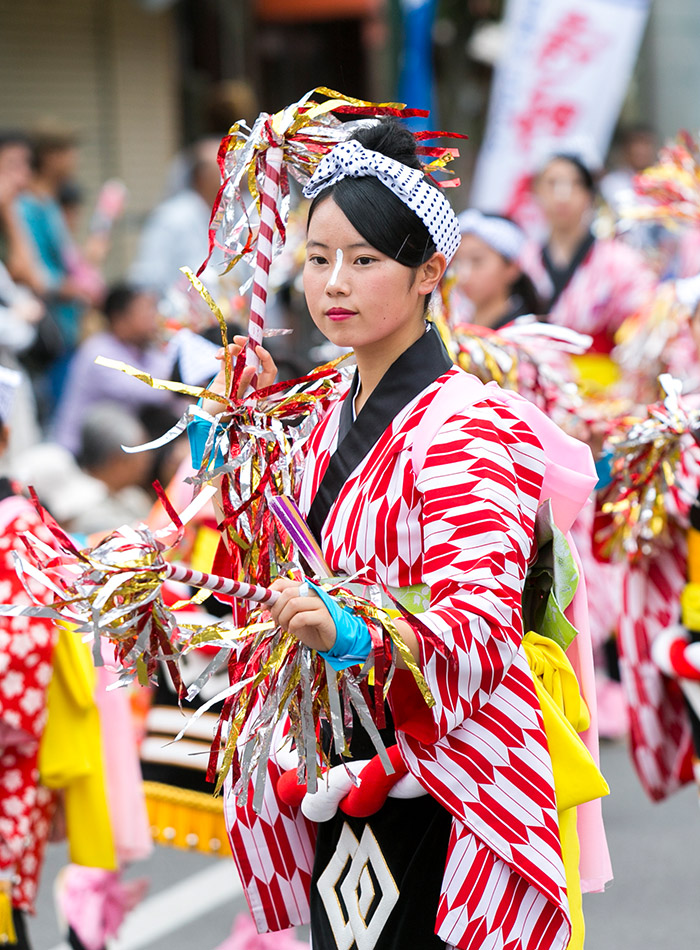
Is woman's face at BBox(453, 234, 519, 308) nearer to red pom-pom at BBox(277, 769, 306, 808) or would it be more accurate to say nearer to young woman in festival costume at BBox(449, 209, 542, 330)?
young woman in festival costume at BBox(449, 209, 542, 330)

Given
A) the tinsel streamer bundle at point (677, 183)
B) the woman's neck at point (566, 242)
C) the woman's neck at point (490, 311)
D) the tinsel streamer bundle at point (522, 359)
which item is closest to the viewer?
the tinsel streamer bundle at point (522, 359)

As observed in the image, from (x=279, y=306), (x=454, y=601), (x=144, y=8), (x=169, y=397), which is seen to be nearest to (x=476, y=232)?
(x=279, y=306)

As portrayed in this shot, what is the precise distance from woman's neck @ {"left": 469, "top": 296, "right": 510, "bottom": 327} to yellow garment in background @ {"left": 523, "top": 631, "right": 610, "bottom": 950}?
3.10 meters

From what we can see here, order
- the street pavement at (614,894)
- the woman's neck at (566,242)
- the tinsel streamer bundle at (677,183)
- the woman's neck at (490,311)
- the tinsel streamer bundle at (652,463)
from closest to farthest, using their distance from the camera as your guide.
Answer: the tinsel streamer bundle at (652,463) → the street pavement at (614,894) → the tinsel streamer bundle at (677,183) → the woman's neck at (490,311) → the woman's neck at (566,242)

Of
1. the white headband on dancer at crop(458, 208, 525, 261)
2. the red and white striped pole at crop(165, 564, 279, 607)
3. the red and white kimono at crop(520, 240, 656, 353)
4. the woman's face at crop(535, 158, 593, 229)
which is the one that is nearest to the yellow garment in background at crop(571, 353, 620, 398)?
the red and white kimono at crop(520, 240, 656, 353)

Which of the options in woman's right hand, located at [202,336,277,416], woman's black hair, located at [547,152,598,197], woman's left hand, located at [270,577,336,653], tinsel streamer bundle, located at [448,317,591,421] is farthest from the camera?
woman's black hair, located at [547,152,598,197]

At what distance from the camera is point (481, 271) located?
558cm

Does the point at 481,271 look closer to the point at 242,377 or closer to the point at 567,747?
the point at 242,377

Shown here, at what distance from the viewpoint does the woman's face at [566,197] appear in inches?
304

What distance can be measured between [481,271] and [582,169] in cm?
253

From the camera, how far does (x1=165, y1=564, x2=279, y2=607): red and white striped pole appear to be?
2.07m

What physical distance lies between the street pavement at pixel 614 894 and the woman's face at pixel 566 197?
10.2 ft

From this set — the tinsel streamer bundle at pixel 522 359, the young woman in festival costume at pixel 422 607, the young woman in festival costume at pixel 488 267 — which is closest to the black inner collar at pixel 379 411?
the young woman in festival costume at pixel 422 607

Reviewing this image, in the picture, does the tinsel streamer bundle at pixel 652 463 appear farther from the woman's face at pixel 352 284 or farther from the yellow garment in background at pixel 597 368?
the yellow garment in background at pixel 597 368
